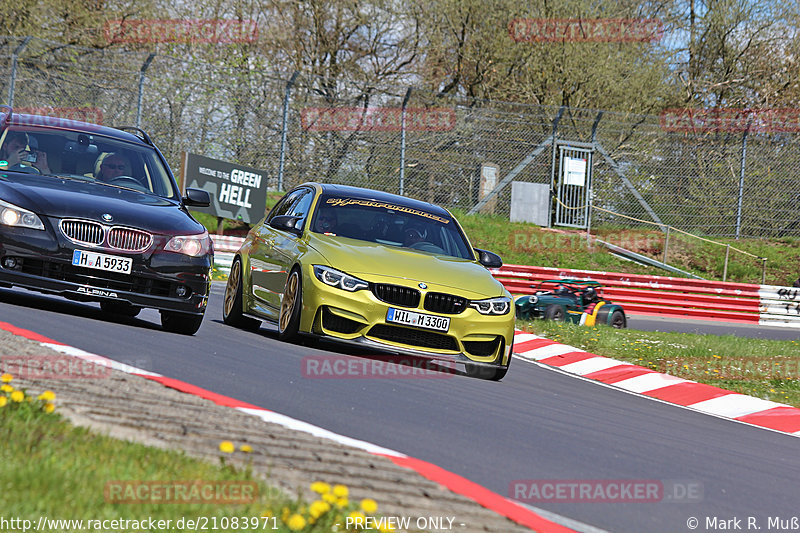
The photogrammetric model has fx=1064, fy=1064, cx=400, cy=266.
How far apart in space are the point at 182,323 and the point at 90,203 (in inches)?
57.8

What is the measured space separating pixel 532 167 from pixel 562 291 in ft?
39.7

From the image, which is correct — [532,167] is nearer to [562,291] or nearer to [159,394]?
[562,291]

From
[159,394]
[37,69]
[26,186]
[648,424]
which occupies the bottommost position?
[648,424]

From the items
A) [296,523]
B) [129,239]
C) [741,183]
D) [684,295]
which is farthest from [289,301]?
[741,183]

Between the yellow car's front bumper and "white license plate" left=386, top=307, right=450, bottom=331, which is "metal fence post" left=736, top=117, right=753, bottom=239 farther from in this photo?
"white license plate" left=386, top=307, right=450, bottom=331

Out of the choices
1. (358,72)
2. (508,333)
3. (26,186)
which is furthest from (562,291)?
(358,72)

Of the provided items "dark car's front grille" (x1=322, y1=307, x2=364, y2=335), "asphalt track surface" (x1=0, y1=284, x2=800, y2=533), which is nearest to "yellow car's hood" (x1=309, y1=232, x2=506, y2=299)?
"dark car's front grille" (x1=322, y1=307, x2=364, y2=335)

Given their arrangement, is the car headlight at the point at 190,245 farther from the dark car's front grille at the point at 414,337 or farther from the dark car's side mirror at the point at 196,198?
the dark car's front grille at the point at 414,337

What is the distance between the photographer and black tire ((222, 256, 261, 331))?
11375mm

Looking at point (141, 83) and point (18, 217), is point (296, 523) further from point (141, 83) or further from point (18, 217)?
point (141, 83)

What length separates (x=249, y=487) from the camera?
12.2ft

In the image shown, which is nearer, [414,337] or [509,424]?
[509,424]

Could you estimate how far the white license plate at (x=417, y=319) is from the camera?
9.28m

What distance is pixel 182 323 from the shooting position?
31.7 feet
